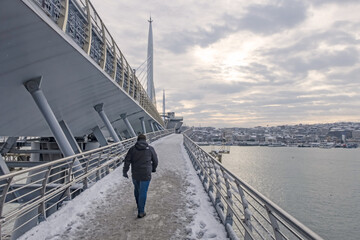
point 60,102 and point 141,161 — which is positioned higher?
point 60,102

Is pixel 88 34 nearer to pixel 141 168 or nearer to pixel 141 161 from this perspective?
pixel 141 161

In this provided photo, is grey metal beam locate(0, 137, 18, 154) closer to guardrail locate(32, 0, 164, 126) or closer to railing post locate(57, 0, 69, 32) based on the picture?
guardrail locate(32, 0, 164, 126)

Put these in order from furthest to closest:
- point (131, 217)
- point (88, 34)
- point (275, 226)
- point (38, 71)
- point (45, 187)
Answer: point (88, 34) → point (38, 71) → point (131, 217) → point (45, 187) → point (275, 226)

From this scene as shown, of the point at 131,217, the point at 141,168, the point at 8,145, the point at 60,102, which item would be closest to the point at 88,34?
the point at 60,102

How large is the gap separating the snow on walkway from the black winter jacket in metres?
0.86

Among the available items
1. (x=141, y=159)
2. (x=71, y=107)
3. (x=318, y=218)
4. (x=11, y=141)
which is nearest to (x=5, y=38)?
(x=141, y=159)

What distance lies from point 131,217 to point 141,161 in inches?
45.8

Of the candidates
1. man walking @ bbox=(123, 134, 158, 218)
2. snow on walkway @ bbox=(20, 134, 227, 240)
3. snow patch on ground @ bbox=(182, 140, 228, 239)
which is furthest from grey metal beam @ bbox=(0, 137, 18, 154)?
man walking @ bbox=(123, 134, 158, 218)

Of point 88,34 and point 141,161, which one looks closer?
point 141,161

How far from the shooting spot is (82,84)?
1111 centimetres

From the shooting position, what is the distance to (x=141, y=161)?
486cm

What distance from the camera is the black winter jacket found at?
482cm

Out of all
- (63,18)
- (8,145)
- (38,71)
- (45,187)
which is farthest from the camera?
(8,145)

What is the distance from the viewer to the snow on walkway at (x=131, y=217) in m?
4.04
